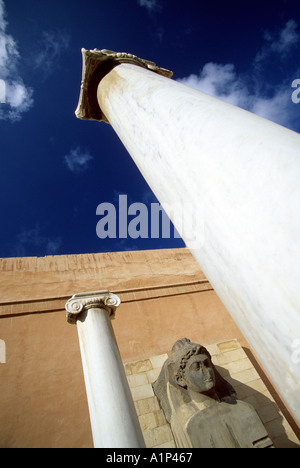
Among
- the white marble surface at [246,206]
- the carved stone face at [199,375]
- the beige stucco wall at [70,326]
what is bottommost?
the white marble surface at [246,206]

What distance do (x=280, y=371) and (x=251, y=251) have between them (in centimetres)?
33

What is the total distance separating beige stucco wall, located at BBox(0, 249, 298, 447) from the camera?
3.42 meters

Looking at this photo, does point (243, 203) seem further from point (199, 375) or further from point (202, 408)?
point (202, 408)

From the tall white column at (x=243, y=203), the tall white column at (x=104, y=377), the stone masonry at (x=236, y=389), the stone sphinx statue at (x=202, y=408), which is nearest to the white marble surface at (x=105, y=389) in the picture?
the tall white column at (x=104, y=377)

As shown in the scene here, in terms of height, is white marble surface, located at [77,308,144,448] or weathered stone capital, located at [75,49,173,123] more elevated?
weathered stone capital, located at [75,49,173,123]

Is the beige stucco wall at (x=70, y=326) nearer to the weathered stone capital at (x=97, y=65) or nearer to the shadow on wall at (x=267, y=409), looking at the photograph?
the shadow on wall at (x=267, y=409)

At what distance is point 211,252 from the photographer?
0.94 meters

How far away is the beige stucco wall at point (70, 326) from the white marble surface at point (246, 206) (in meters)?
3.64

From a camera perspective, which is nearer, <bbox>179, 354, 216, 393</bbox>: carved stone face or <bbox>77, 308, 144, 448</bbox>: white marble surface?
<bbox>77, 308, 144, 448</bbox>: white marble surface

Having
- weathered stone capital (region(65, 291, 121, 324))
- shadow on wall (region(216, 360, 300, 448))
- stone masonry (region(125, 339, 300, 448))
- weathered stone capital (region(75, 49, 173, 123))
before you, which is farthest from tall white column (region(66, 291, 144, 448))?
shadow on wall (region(216, 360, 300, 448))

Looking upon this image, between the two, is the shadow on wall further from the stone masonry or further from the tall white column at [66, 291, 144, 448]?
the tall white column at [66, 291, 144, 448]

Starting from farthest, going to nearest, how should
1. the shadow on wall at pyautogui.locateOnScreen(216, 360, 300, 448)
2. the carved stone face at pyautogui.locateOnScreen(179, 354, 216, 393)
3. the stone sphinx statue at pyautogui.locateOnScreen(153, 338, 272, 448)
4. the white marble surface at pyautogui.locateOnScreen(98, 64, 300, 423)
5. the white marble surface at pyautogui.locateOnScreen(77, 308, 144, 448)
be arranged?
the shadow on wall at pyautogui.locateOnScreen(216, 360, 300, 448), the carved stone face at pyautogui.locateOnScreen(179, 354, 216, 393), the stone sphinx statue at pyautogui.locateOnScreen(153, 338, 272, 448), the white marble surface at pyautogui.locateOnScreen(77, 308, 144, 448), the white marble surface at pyautogui.locateOnScreen(98, 64, 300, 423)

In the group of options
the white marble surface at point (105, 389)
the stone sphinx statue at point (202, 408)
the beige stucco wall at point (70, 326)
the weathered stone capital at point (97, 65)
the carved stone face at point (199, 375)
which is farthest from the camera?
the beige stucco wall at point (70, 326)

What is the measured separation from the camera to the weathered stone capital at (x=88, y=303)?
2.60 metres
